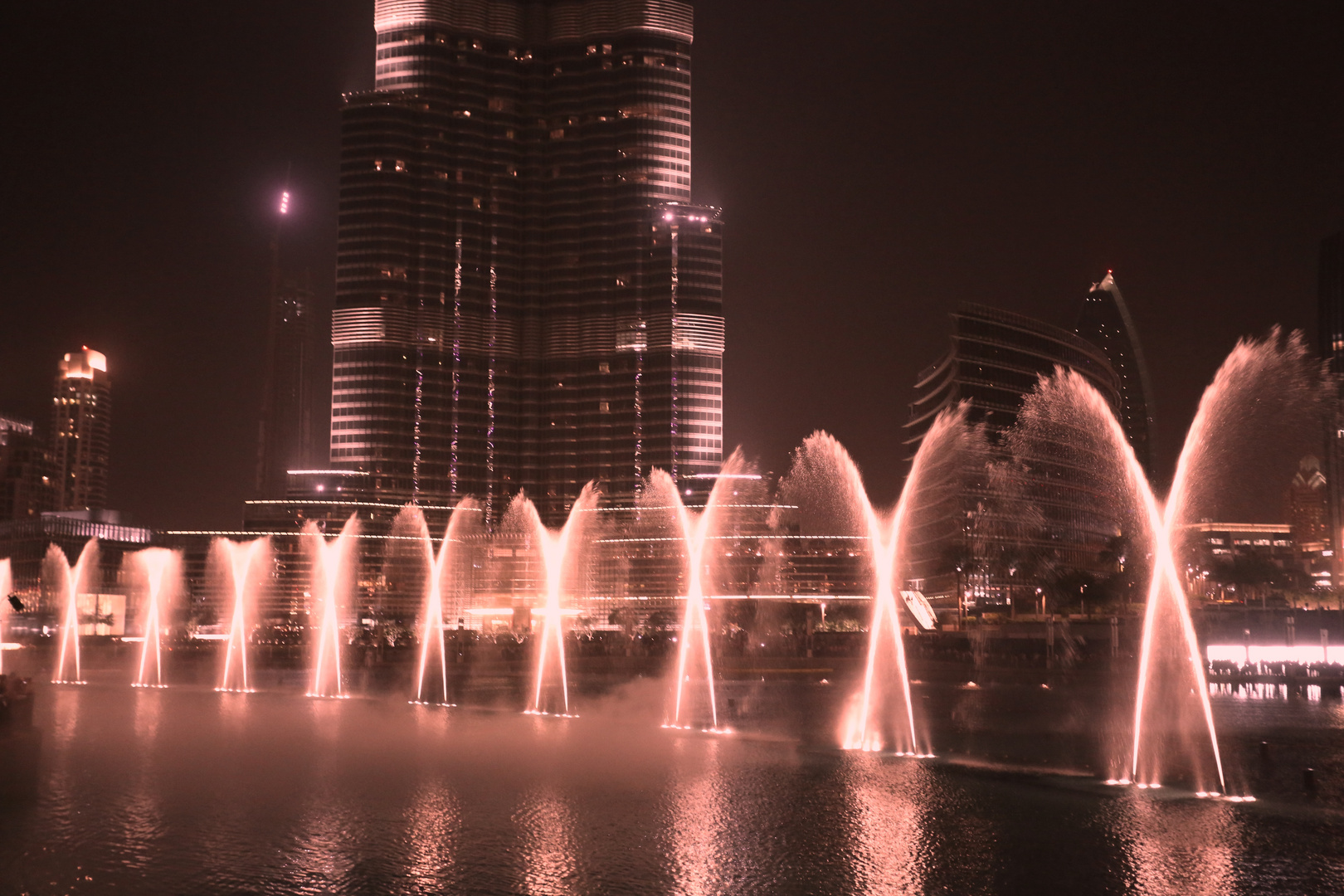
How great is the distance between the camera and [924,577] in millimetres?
173250

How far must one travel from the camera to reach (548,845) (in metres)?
23.6

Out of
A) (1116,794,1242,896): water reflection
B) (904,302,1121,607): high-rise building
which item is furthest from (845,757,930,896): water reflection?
(904,302,1121,607): high-rise building

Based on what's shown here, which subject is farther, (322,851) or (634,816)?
(634,816)

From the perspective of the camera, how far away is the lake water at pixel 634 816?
21250 mm

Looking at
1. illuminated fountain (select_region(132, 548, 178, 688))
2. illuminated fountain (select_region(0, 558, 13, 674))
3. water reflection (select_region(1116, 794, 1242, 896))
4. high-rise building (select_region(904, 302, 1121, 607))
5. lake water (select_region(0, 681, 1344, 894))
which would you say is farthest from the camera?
high-rise building (select_region(904, 302, 1121, 607))

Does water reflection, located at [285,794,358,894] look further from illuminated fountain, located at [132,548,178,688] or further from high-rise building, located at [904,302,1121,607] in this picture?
high-rise building, located at [904,302,1121,607]

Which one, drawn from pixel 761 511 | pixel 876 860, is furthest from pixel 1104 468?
pixel 876 860

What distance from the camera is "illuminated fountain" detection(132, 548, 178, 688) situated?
245 feet

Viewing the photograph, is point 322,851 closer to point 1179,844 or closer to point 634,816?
point 634,816

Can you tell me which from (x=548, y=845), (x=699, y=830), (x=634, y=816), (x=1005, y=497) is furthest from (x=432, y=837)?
(x=1005, y=497)

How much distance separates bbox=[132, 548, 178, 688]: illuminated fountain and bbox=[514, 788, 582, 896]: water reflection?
1981 inches

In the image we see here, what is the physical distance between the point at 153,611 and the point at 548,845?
7153cm

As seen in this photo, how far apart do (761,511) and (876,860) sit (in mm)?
154966

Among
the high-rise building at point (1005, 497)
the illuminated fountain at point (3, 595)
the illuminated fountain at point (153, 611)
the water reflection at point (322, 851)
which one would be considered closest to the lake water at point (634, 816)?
the water reflection at point (322, 851)
